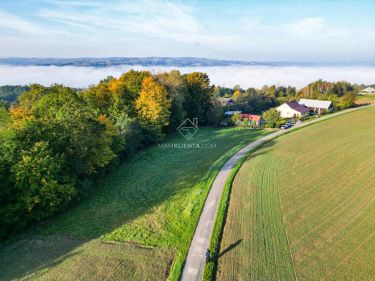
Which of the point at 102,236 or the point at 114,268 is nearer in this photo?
the point at 114,268

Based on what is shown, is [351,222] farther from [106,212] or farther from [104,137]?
[104,137]

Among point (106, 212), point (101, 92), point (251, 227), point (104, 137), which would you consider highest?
point (101, 92)

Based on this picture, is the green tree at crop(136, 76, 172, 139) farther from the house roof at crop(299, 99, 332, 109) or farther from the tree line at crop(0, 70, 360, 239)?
the house roof at crop(299, 99, 332, 109)

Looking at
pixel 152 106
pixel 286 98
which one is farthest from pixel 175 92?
pixel 286 98

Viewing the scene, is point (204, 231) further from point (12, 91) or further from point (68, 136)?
point (12, 91)

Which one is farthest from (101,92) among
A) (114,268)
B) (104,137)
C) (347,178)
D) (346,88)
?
(346,88)

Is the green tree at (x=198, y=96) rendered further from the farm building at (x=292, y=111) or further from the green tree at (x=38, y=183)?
the green tree at (x=38, y=183)

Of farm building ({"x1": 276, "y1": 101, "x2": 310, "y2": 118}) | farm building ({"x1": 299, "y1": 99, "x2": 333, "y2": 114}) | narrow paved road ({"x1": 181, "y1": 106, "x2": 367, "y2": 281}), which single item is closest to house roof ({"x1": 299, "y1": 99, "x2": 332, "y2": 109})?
farm building ({"x1": 299, "y1": 99, "x2": 333, "y2": 114})
